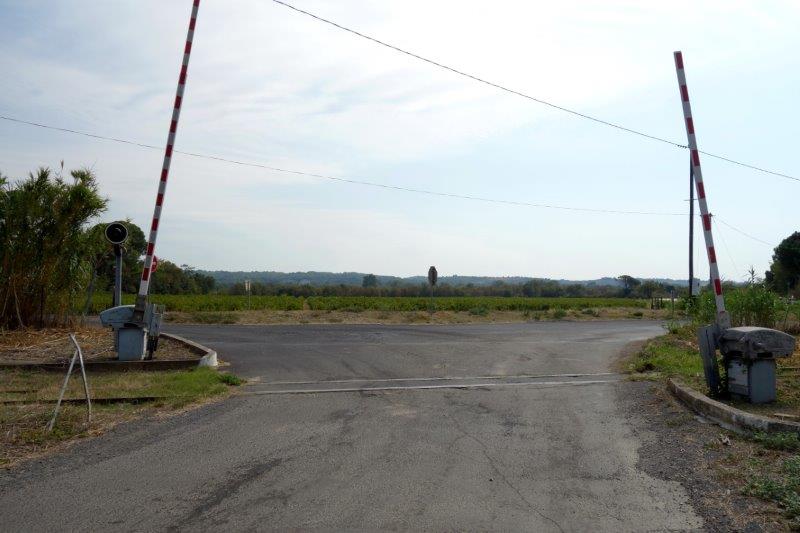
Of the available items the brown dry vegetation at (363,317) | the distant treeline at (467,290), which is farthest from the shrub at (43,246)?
the distant treeline at (467,290)

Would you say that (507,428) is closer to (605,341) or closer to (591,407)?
(591,407)

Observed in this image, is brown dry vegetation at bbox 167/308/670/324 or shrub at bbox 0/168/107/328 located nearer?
shrub at bbox 0/168/107/328

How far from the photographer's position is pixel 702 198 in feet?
31.7

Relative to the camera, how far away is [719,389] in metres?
9.05

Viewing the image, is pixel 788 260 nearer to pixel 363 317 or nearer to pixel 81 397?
pixel 363 317

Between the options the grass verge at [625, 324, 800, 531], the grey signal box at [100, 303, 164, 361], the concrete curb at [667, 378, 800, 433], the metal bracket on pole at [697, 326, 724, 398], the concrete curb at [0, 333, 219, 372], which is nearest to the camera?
the grass verge at [625, 324, 800, 531]

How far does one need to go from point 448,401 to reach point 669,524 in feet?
16.9

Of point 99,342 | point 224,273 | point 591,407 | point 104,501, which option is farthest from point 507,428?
point 224,273

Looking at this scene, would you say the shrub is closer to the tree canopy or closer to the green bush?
the green bush

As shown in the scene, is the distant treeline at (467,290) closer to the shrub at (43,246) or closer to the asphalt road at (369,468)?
the shrub at (43,246)

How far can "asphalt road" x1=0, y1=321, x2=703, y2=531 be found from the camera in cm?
498

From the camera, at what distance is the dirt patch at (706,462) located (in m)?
4.96

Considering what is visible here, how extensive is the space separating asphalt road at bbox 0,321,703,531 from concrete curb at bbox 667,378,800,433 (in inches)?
36.0

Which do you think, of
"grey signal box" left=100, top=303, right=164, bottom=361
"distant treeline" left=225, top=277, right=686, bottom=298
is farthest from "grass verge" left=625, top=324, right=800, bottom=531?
"distant treeline" left=225, top=277, right=686, bottom=298
